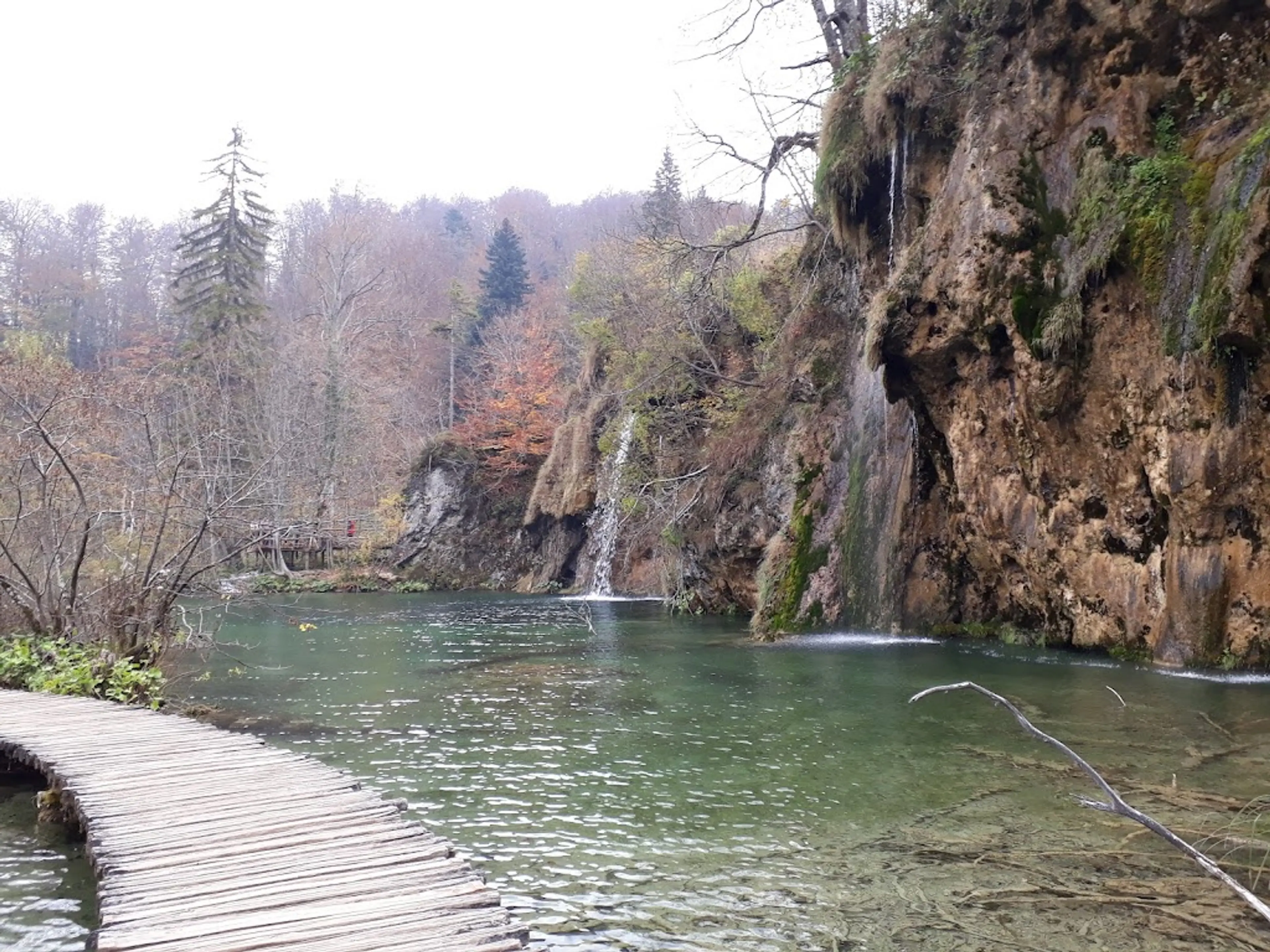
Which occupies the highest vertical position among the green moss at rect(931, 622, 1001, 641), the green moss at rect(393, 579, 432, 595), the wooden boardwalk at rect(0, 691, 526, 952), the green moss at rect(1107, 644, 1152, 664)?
the wooden boardwalk at rect(0, 691, 526, 952)

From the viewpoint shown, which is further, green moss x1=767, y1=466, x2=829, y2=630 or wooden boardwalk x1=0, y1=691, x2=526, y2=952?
green moss x1=767, y1=466, x2=829, y2=630

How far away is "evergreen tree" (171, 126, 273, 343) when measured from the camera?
36.0m

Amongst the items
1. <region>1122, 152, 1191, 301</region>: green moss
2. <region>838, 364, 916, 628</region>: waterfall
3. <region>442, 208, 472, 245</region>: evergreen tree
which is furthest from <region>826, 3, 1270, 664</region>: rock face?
<region>442, 208, 472, 245</region>: evergreen tree

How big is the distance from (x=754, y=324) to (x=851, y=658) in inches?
438

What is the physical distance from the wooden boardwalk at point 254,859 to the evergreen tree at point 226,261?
32.8m

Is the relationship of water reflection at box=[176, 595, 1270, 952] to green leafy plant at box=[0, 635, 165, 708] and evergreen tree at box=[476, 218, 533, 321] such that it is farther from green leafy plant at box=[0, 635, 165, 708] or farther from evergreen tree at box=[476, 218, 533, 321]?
evergreen tree at box=[476, 218, 533, 321]

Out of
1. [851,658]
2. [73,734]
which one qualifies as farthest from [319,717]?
[851,658]

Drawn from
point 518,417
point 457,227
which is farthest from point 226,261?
point 457,227

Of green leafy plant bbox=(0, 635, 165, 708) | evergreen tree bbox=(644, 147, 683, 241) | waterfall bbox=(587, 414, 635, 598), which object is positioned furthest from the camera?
evergreen tree bbox=(644, 147, 683, 241)

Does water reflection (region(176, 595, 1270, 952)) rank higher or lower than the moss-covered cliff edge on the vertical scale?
lower

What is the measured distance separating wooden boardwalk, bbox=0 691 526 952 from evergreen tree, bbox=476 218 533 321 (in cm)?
4288

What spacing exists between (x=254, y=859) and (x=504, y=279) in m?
46.6

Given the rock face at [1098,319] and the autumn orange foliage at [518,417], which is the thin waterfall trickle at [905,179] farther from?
the autumn orange foliage at [518,417]

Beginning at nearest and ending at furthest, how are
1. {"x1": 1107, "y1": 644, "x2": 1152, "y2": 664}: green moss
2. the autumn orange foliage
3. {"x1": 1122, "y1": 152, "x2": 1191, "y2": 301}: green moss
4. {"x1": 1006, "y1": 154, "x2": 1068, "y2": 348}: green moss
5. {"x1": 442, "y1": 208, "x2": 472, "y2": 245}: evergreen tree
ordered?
1. {"x1": 1122, "y1": 152, "x2": 1191, "y2": 301}: green moss
2. {"x1": 1107, "y1": 644, "x2": 1152, "y2": 664}: green moss
3. {"x1": 1006, "y1": 154, "x2": 1068, "y2": 348}: green moss
4. the autumn orange foliage
5. {"x1": 442, "y1": 208, "x2": 472, "y2": 245}: evergreen tree
